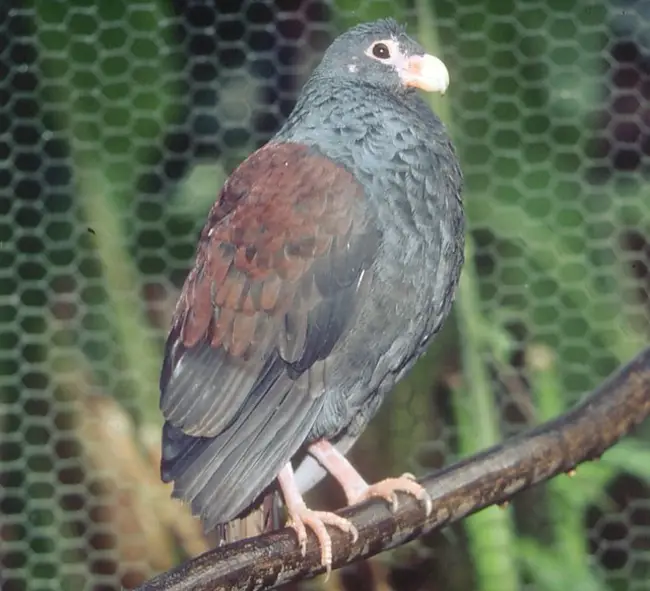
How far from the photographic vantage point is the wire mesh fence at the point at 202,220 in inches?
103

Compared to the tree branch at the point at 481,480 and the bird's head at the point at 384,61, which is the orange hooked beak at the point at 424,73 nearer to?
the bird's head at the point at 384,61

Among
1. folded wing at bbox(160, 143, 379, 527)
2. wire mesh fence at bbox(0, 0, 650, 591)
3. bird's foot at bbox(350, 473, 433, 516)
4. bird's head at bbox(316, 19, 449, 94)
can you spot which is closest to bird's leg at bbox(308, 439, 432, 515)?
bird's foot at bbox(350, 473, 433, 516)

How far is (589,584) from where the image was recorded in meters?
2.44

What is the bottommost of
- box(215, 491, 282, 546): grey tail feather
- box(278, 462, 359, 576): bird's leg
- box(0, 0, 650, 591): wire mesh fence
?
box(0, 0, 650, 591): wire mesh fence

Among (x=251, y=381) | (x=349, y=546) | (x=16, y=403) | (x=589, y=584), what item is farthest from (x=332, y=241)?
(x=16, y=403)

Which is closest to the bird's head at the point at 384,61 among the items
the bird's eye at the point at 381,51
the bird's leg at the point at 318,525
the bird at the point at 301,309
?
the bird's eye at the point at 381,51

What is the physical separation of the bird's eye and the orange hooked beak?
3cm

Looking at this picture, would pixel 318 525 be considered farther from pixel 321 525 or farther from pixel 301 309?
pixel 301 309

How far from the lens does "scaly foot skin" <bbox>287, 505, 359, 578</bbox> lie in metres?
1.57

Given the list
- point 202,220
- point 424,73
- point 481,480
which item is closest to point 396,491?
point 481,480

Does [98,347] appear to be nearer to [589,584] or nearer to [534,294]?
[534,294]

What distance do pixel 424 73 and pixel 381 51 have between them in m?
0.07

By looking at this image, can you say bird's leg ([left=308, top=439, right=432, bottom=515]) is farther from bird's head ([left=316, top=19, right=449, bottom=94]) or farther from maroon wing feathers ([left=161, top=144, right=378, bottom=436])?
bird's head ([left=316, top=19, right=449, bottom=94])

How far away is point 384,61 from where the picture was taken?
1.86 m
